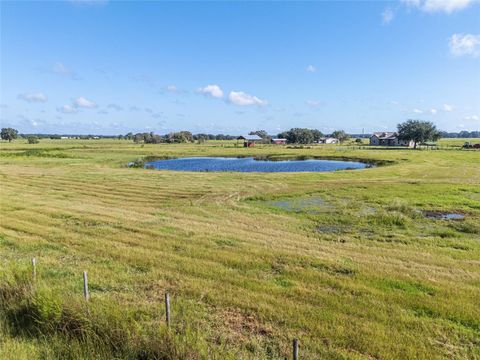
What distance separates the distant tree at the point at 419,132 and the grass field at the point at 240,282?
9009 cm

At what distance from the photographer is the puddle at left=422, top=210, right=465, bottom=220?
62.3ft

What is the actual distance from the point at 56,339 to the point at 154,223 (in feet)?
33.5

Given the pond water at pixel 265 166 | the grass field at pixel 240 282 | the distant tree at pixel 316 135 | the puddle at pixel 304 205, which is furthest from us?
the distant tree at pixel 316 135

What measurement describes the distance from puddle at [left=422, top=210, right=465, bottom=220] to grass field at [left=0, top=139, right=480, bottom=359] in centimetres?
73

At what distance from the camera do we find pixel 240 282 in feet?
32.6

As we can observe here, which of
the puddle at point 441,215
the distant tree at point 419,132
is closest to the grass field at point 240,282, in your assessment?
the puddle at point 441,215

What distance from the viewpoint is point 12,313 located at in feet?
26.6

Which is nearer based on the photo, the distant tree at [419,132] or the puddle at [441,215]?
the puddle at [441,215]

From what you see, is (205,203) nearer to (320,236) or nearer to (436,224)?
(320,236)

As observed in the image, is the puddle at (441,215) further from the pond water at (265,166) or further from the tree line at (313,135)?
the tree line at (313,135)

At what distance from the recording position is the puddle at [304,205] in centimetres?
2155

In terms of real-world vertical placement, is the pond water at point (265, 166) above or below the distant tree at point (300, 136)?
below

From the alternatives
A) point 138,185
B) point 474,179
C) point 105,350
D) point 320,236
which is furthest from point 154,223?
point 474,179

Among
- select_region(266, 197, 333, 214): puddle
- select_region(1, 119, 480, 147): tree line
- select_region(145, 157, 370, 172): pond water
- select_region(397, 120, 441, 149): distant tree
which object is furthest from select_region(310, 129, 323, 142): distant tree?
select_region(266, 197, 333, 214): puddle
